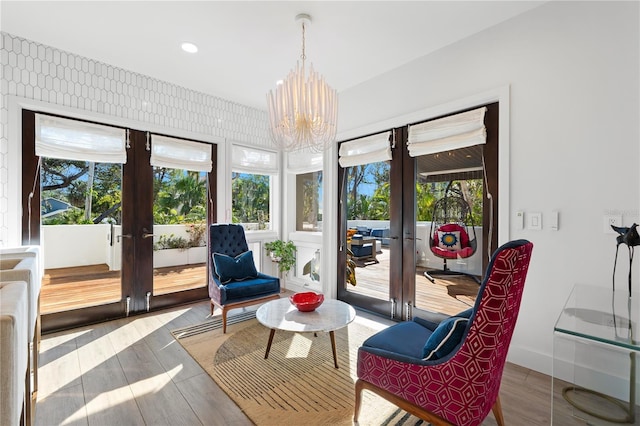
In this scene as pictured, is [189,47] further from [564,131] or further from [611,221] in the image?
[611,221]

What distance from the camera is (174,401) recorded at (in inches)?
77.8

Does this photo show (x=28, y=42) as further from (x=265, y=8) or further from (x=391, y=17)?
(x=391, y=17)

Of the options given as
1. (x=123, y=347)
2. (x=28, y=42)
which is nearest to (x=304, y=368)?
(x=123, y=347)

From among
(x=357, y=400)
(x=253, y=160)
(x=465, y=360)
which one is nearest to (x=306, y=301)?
(x=357, y=400)

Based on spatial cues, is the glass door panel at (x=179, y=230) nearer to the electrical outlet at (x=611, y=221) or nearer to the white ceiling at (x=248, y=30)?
the white ceiling at (x=248, y=30)

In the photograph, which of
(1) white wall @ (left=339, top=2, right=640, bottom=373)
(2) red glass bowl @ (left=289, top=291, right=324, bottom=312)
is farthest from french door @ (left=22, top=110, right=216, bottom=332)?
(1) white wall @ (left=339, top=2, right=640, bottom=373)

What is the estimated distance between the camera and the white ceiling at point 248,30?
242 centimetres

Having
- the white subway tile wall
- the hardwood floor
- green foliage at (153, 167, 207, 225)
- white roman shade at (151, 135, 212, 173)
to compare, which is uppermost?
the white subway tile wall

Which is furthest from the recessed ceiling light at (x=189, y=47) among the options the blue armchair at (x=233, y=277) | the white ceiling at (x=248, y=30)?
the blue armchair at (x=233, y=277)

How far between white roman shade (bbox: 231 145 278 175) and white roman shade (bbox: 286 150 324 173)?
0.88ft

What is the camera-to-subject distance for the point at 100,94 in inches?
131

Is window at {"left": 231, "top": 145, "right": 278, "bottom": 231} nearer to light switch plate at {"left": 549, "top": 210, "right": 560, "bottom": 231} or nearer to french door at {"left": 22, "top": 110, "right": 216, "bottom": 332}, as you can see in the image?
french door at {"left": 22, "top": 110, "right": 216, "bottom": 332}

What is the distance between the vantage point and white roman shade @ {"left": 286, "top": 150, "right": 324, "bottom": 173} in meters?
4.38

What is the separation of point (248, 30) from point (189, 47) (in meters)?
0.72
